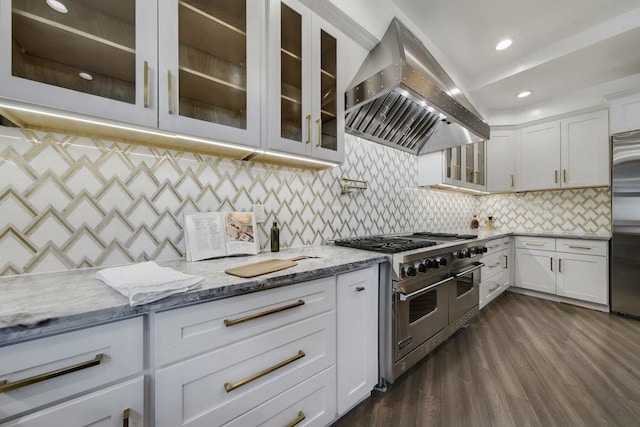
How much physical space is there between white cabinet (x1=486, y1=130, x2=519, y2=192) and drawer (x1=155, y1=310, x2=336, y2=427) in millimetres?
3854

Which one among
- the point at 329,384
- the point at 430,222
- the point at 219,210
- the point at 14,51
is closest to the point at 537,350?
the point at 430,222

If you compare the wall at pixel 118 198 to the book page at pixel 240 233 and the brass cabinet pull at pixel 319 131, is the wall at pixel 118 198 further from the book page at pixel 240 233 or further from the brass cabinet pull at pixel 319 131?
the brass cabinet pull at pixel 319 131

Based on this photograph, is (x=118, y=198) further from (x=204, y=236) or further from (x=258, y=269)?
(x=258, y=269)

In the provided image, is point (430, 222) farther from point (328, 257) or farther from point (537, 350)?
point (328, 257)

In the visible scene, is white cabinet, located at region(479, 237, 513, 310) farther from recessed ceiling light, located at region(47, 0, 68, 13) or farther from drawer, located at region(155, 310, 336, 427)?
recessed ceiling light, located at region(47, 0, 68, 13)

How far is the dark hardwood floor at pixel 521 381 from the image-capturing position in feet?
4.53

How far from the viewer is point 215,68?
4.08 ft

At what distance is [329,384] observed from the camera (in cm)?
123

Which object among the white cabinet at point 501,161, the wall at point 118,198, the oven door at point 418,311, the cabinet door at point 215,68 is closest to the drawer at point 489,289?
the oven door at point 418,311

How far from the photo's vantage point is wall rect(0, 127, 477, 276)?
977 millimetres

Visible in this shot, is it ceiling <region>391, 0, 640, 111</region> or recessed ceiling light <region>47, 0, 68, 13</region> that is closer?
recessed ceiling light <region>47, 0, 68, 13</region>

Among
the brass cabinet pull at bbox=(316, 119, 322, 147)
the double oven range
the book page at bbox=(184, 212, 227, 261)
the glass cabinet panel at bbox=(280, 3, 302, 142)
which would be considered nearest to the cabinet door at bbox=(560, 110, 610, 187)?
the double oven range

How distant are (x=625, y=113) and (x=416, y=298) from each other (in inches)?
133

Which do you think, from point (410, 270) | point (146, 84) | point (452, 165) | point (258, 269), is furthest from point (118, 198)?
point (452, 165)
